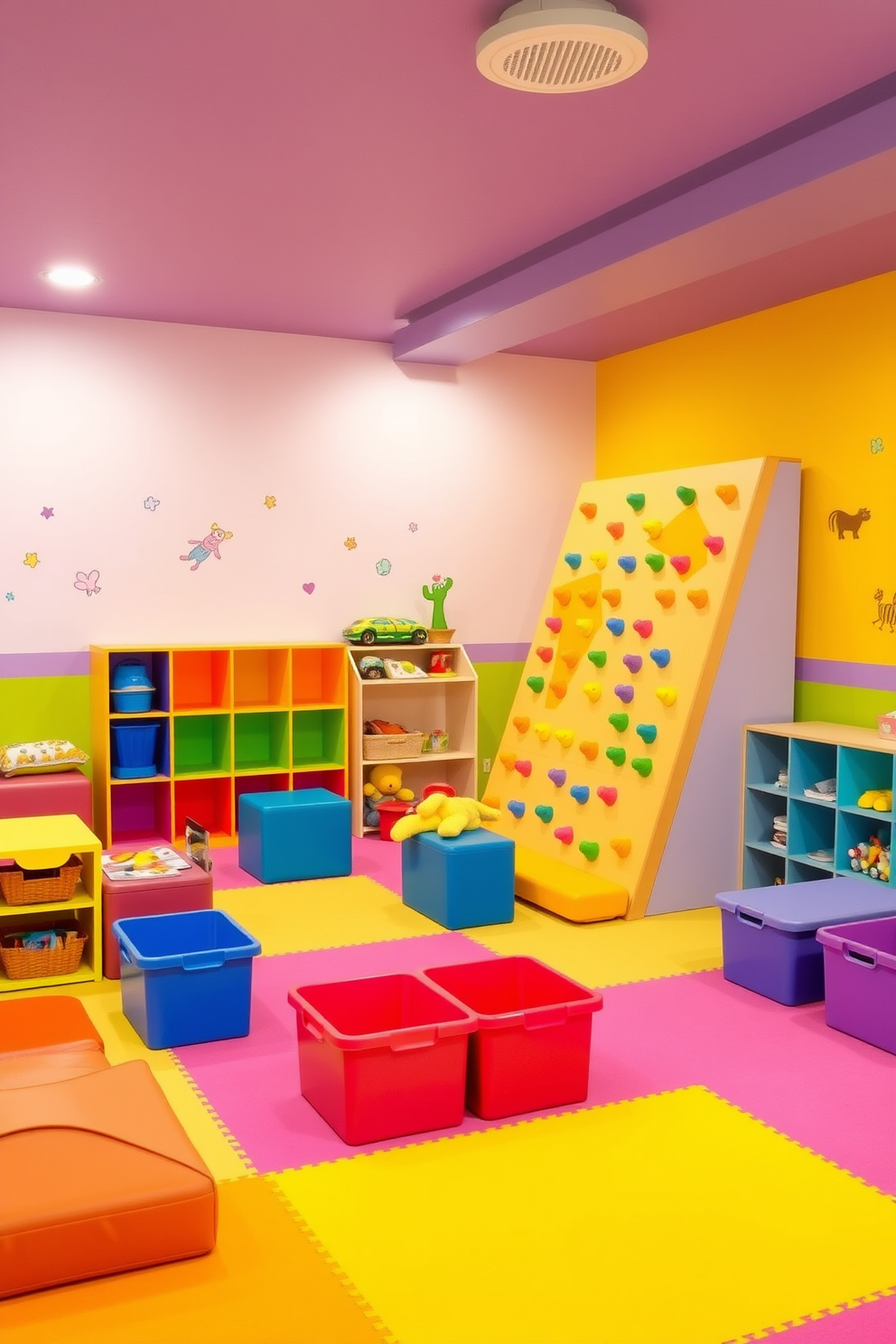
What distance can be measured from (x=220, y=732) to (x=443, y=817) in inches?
89.3

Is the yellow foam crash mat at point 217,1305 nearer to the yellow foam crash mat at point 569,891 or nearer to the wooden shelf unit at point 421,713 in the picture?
the yellow foam crash mat at point 569,891

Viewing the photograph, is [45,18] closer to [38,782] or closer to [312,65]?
[312,65]

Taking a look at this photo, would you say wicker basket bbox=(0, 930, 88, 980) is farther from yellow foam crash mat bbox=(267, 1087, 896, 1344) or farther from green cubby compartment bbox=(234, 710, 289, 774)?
green cubby compartment bbox=(234, 710, 289, 774)

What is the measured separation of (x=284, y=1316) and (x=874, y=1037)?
8.20 ft

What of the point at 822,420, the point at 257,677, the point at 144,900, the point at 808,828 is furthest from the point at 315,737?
the point at 822,420

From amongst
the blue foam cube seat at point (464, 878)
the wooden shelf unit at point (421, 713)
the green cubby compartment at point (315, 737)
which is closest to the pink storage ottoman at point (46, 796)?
the green cubby compartment at point (315, 737)

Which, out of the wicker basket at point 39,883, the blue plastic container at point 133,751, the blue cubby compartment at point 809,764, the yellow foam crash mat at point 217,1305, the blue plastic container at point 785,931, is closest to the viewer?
the yellow foam crash mat at point 217,1305

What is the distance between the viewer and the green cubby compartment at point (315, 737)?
25.4 ft

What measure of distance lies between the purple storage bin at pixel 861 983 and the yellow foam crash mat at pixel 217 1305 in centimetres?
228

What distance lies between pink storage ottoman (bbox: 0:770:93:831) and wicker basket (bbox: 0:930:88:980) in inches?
62.7

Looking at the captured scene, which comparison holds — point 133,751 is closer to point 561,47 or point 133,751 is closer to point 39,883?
point 39,883

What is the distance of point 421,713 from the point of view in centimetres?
822

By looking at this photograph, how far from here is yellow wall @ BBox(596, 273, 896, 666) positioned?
6176 mm

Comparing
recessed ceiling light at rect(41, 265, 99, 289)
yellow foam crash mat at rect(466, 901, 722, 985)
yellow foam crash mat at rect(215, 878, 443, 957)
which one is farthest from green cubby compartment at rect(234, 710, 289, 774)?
Answer: recessed ceiling light at rect(41, 265, 99, 289)
